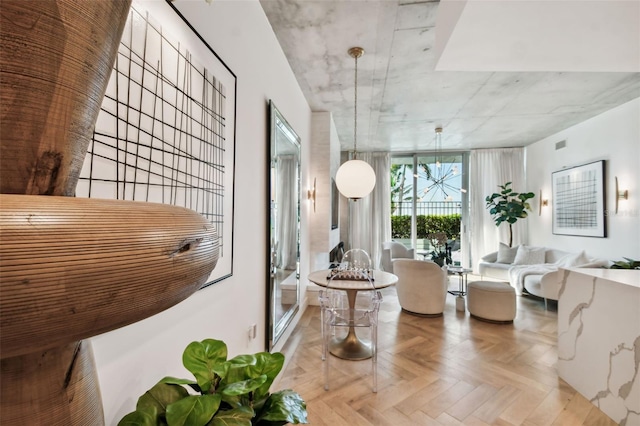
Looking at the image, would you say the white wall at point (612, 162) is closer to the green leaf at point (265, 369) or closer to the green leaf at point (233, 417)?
the green leaf at point (265, 369)

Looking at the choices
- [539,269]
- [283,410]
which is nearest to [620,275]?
[283,410]

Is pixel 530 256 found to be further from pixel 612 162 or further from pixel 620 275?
pixel 620 275

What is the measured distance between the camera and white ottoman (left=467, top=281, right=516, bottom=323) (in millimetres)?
3512

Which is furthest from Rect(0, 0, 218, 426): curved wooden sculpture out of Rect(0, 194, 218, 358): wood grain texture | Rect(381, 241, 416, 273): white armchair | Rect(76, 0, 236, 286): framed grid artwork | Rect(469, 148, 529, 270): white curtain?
Rect(469, 148, 529, 270): white curtain

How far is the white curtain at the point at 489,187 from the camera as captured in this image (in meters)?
A: 6.48

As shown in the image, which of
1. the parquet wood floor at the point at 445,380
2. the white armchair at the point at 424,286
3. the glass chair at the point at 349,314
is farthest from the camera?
the white armchair at the point at 424,286

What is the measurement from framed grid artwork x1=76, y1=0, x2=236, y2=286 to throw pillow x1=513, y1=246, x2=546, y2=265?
5.66 m

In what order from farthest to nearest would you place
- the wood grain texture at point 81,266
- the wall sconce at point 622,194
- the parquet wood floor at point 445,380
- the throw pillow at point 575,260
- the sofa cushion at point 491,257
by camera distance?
the sofa cushion at point 491,257 < the throw pillow at point 575,260 < the wall sconce at point 622,194 < the parquet wood floor at point 445,380 < the wood grain texture at point 81,266

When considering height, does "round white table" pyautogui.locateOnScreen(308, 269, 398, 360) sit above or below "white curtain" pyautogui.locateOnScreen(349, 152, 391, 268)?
below

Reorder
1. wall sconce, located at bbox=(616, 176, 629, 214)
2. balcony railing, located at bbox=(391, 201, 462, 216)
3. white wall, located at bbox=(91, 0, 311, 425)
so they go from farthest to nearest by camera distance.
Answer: balcony railing, located at bbox=(391, 201, 462, 216) → wall sconce, located at bbox=(616, 176, 629, 214) → white wall, located at bbox=(91, 0, 311, 425)

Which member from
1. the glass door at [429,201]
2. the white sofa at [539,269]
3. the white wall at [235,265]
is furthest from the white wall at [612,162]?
the white wall at [235,265]

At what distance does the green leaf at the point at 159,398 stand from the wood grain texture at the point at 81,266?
585 mm

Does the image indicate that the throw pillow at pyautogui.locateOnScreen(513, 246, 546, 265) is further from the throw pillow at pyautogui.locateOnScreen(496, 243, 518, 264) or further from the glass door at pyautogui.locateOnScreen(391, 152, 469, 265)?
the glass door at pyautogui.locateOnScreen(391, 152, 469, 265)

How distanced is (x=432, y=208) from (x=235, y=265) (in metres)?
6.24
